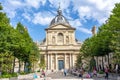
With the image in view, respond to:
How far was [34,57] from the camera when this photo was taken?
65.4 metres

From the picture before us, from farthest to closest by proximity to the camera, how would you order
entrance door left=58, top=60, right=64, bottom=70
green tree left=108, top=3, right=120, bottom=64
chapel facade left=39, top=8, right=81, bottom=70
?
entrance door left=58, top=60, right=64, bottom=70 < chapel facade left=39, top=8, right=81, bottom=70 < green tree left=108, top=3, right=120, bottom=64

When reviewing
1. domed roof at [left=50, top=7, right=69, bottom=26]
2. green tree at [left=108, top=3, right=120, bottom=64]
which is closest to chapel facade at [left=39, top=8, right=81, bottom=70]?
domed roof at [left=50, top=7, right=69, bottom=26]

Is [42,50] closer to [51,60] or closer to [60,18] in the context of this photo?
[51,60]

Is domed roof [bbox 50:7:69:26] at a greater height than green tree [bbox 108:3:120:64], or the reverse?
domed roof [bbox 50:7:69:26]

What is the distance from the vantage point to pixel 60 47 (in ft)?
326

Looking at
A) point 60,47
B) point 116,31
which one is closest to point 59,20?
point 60,47

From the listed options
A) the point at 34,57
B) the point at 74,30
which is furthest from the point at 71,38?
the point at 34,57

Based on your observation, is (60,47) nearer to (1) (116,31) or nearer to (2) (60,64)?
(2) (60,64)

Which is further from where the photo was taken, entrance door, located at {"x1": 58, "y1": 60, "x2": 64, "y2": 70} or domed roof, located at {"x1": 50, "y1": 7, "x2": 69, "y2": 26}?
domed roof, located at {"x1": 50, "y1": 7, "x2": 69, "y2": 26}

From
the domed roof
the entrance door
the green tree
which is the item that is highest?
the domed roof

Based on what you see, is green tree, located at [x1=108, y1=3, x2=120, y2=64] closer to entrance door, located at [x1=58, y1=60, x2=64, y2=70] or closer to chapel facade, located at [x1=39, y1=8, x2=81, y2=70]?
chapel facade, located at [x1=39, y1=8, x2=81, y2=70]

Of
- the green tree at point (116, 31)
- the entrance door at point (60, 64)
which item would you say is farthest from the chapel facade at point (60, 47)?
the green tree at point (116, 31)

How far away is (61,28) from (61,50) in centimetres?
781

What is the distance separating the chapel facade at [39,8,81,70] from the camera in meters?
98.5
